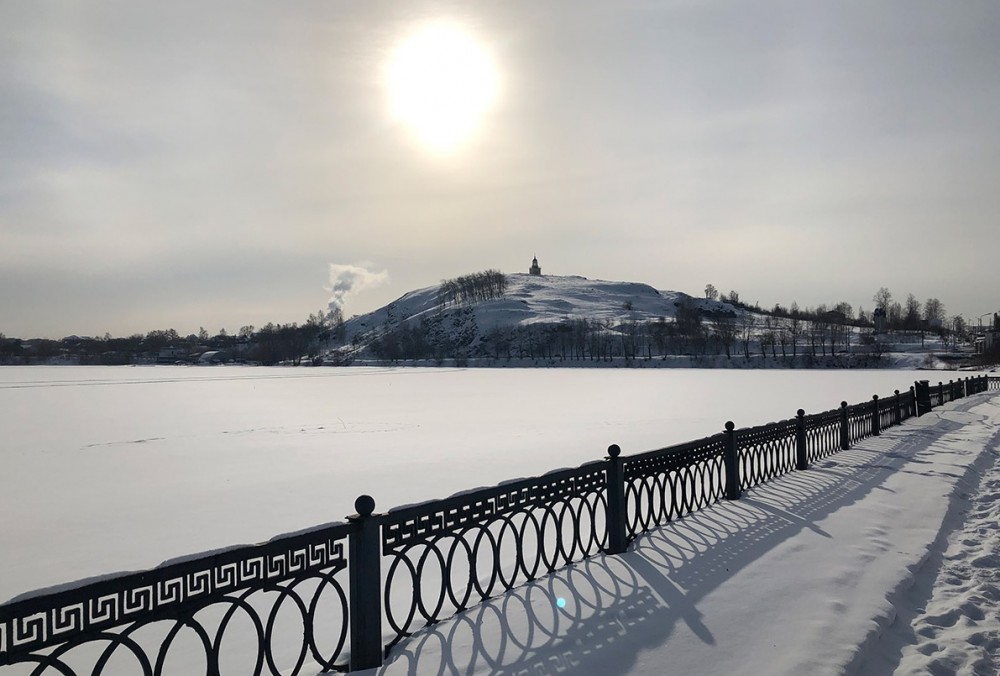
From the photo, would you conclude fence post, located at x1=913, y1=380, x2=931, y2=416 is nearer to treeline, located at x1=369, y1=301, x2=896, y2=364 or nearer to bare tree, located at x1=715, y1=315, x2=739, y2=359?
treeline, located at x1=369, y1=301, x2=896, y2=364

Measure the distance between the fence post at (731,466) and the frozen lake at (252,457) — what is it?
4946 mm

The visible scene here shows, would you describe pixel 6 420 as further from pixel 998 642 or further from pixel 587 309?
pixel 587 309

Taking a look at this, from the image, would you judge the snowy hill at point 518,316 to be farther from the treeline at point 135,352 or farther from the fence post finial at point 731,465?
the fence post finial at point 731,465

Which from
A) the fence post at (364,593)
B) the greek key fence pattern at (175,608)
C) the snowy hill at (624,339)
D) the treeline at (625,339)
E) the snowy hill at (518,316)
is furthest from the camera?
the snowy hill at (518,316)

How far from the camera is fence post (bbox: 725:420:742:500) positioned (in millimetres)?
9625

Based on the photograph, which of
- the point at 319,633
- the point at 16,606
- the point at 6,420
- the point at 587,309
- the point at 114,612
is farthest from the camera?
the point at 587,309

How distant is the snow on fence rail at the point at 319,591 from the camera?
3391 mm

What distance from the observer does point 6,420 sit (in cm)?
2606

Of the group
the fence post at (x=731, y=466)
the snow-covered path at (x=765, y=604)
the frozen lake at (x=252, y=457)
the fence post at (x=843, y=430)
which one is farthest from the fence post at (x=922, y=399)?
the fence post at (x=731, y=466)

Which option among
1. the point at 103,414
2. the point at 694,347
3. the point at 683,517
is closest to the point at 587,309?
the point at 694,347

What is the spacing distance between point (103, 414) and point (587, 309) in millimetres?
161077

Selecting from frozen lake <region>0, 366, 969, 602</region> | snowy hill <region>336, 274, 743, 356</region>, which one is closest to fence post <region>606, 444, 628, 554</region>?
frozen lake <region>0, 366, 969, 602</region>

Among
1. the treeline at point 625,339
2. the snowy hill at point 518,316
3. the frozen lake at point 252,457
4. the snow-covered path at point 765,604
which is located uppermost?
the snowy hill at point 518,316

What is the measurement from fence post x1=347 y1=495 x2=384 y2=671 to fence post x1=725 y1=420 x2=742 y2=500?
21.8 feet
